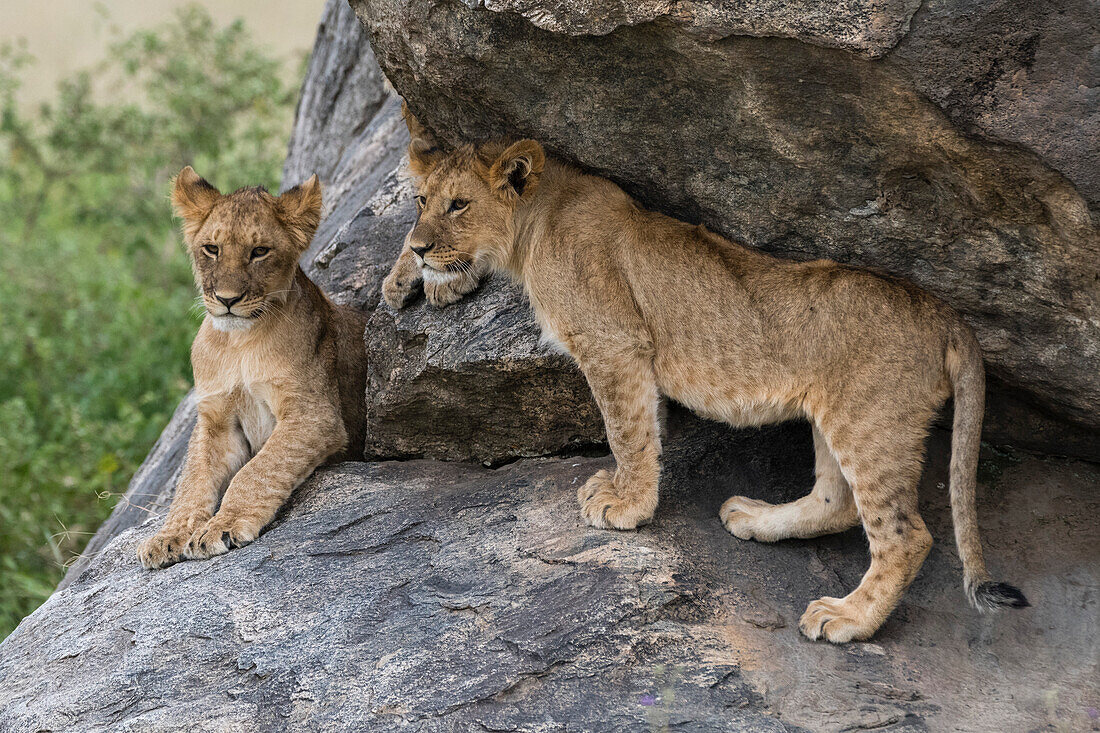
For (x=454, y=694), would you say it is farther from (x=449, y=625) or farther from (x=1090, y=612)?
(x=1090, y=612)

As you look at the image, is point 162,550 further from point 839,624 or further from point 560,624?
point 839,624

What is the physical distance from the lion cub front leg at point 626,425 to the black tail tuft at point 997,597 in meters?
1.32

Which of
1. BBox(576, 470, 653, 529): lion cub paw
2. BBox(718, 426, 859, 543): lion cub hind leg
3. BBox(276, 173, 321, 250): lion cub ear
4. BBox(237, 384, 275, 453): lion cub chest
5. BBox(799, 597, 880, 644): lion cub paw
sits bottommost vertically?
BBox(799, 597, 880, 644): lion cub paw

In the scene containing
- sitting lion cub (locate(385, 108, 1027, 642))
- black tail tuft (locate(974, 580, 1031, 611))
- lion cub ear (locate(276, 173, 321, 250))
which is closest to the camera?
black tail tuft (locate(974, 580, 1031, 611))

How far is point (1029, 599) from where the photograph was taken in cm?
407

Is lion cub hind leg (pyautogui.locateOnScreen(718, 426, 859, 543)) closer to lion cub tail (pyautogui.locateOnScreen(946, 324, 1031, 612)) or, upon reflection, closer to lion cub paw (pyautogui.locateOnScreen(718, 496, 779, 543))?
lion cub paw (pyautogui.locateOnScreen(718, 496, 779, 543))

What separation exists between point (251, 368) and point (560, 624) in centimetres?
227

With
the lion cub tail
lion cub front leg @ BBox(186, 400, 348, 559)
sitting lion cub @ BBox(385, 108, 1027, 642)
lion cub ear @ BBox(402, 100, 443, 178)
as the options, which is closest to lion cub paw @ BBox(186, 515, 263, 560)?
lion cub front leg @ BBox(186, 400, 348, 559)

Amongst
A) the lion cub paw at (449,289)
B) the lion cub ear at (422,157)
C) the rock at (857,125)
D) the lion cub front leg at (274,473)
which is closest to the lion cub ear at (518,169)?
the rock at (857,125)

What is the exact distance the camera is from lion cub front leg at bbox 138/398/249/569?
4.56m

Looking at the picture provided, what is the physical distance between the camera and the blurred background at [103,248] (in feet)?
24.1

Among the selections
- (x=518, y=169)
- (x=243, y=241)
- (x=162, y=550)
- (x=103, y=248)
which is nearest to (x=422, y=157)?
(x=518, y=169)

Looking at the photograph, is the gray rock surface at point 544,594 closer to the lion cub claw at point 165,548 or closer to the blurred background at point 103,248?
the lion cub claw at point 165,548

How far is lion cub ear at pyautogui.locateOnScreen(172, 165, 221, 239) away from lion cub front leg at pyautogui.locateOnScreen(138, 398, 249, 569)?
930mm
